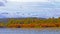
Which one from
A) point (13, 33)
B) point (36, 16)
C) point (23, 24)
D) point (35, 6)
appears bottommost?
point (13, 33)

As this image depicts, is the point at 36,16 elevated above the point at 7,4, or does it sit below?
below

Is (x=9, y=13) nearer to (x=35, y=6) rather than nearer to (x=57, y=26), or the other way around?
(x=35, y=6)

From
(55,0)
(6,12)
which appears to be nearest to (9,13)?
(6,12)

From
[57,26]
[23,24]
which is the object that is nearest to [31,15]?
[23,24]

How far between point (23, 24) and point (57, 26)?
50cm

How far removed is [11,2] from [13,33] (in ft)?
1.48

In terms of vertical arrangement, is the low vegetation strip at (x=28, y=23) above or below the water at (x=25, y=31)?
above

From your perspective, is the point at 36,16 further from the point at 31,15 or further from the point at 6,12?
the point at 6,12

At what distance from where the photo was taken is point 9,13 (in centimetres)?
135

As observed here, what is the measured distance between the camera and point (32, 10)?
139cm

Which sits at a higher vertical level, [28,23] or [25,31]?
[28,23]

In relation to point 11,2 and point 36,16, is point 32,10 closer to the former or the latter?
point 36,16

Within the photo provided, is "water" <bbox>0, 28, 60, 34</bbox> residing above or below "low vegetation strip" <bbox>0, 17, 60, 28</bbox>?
below

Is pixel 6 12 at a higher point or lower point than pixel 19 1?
lower
